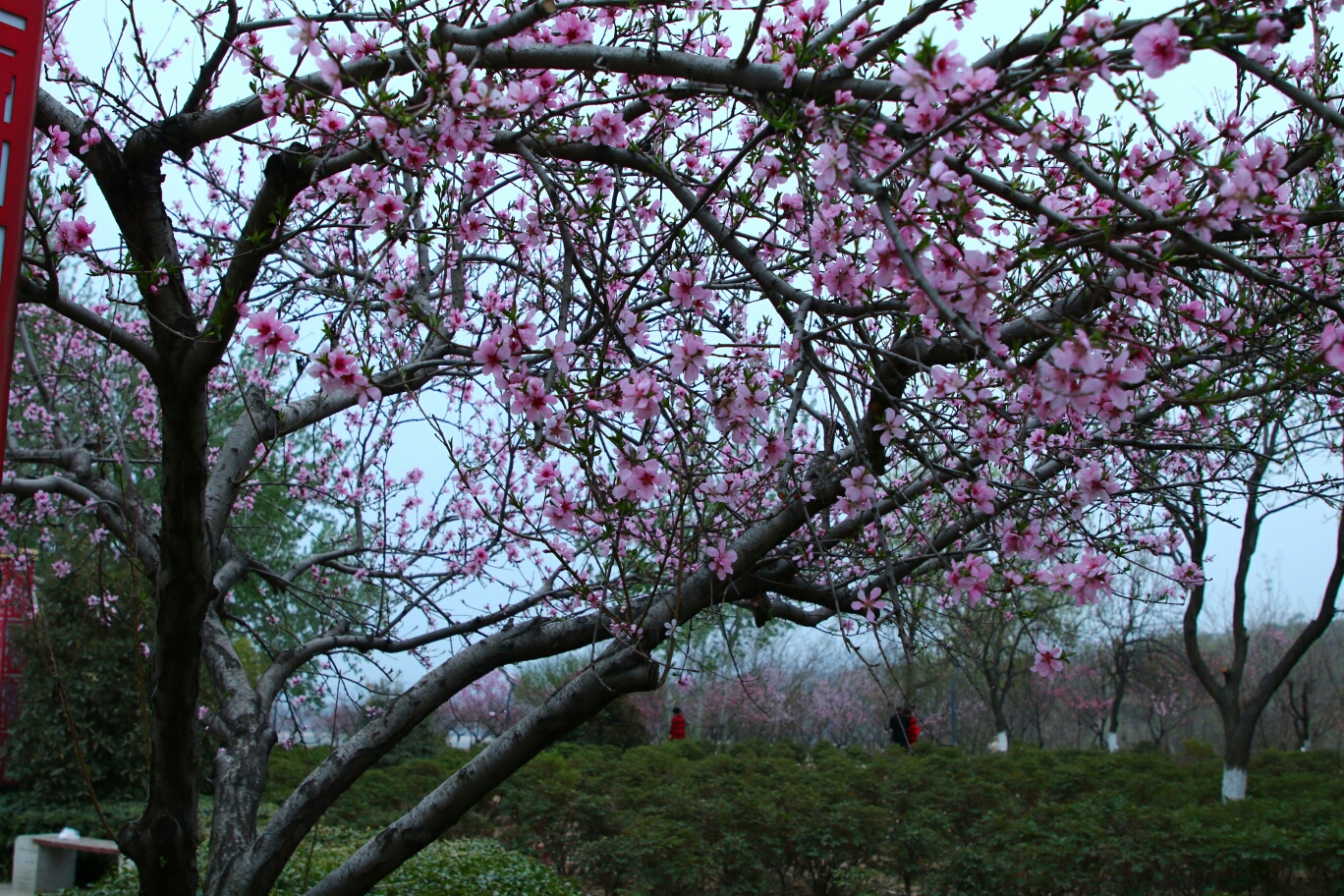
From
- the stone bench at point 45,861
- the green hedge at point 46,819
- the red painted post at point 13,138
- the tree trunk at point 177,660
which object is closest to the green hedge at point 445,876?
the stone bench at point 45,861

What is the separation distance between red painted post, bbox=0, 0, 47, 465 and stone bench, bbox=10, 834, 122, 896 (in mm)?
7263

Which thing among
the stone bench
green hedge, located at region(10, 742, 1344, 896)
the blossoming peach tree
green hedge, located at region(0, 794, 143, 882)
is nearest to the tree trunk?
the blossoming peach tree

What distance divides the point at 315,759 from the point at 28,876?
134 inches

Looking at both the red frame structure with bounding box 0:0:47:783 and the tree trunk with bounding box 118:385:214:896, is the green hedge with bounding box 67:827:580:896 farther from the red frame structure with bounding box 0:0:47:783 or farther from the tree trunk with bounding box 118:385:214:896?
the red frame structure with bounding box 0:0:47:783

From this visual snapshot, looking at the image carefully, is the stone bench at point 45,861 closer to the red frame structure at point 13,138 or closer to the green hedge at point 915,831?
the green hedge at point 915,831

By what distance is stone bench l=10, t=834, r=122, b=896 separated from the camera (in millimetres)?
7828

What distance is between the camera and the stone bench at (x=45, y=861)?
308 inches

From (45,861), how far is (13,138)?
311 inches

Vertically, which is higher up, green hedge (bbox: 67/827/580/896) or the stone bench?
green hedge (bbox: 67/827/580/896)

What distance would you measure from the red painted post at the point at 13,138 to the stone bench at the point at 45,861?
23.8ft

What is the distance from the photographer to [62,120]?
2824 millimetres

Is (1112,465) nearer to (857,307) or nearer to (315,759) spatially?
(857,307)

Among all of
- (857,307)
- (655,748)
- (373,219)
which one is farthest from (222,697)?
(655,748)

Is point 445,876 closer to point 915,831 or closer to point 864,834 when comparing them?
point 864,834
